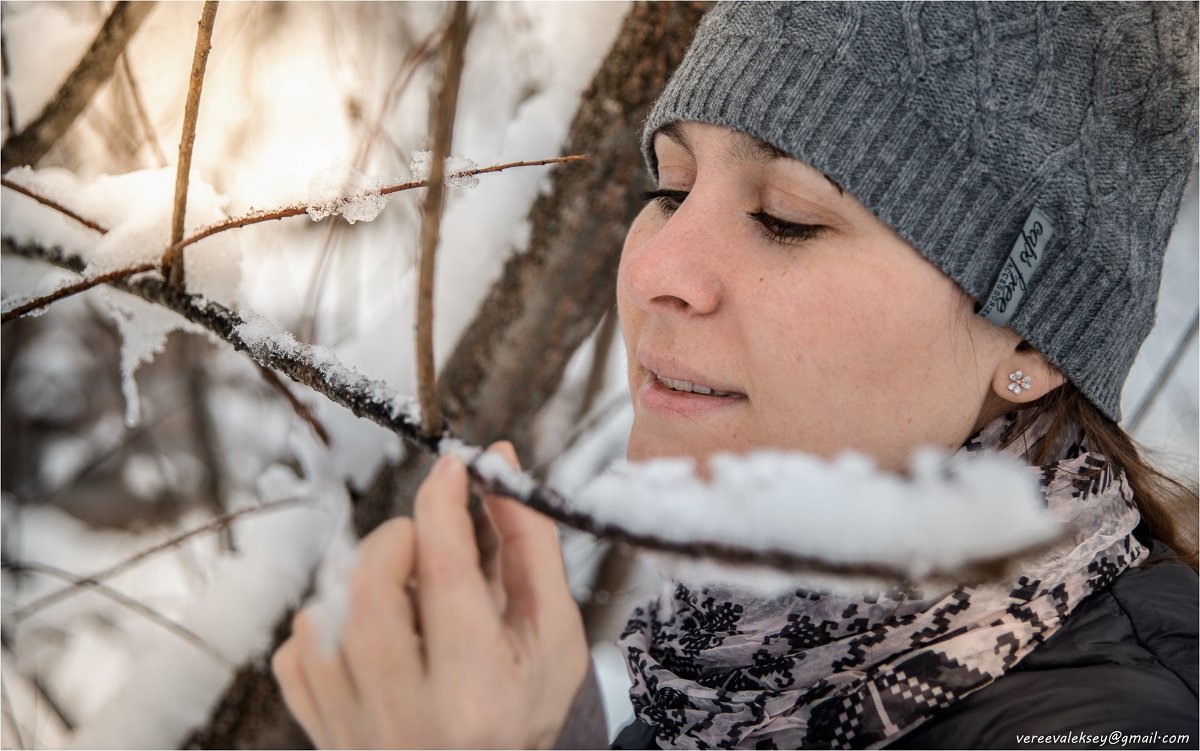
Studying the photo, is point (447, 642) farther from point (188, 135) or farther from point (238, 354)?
point (238, 354)

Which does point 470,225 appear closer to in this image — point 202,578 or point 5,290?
point 5,290

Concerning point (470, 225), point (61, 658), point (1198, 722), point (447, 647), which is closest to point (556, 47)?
point (470, 225)

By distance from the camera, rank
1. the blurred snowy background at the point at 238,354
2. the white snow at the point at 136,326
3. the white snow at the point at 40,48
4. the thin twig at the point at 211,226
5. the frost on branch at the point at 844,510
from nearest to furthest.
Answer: the frost on branch at the point at 844,510, the thin twig at the point at 211,226, the white snow at the point at 136,326, the white snow at the point at 40,48, the blurred snowy background at the point at 238,354

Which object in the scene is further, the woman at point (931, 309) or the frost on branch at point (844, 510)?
the woman at point (931, 309)

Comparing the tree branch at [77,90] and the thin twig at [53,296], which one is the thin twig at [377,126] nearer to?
the tree branch at [77,90]

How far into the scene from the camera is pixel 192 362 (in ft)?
9.52

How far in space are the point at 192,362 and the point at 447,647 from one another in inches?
109

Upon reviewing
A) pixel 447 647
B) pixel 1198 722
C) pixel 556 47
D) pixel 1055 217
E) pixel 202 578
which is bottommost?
pixel 1198 722

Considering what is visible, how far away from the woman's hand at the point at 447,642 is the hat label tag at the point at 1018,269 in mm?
771

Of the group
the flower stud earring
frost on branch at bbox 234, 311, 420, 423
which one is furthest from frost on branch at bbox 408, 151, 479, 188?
the flower stud earring

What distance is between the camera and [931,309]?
3.41ft

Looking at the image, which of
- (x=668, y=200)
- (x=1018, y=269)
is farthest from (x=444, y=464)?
(x=1018, y=269)

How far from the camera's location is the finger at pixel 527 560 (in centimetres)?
71

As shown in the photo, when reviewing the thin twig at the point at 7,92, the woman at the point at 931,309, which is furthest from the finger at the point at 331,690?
the thin twig at the point at 7,92
